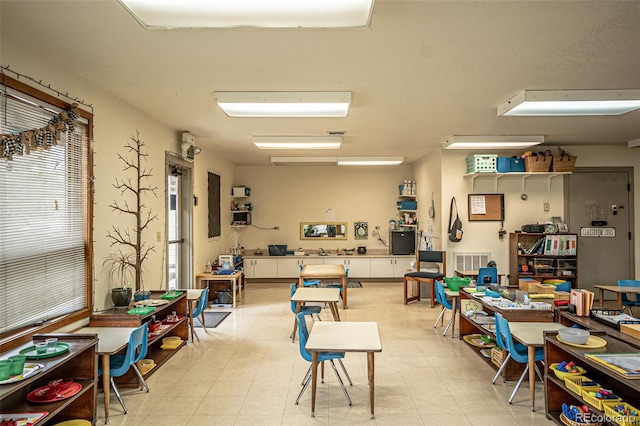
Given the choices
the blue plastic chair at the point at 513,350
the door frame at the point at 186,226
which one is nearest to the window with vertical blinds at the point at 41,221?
the door frame at the point at 186,226

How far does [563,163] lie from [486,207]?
4.86 ft

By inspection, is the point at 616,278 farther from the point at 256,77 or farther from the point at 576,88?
the point at 256,77

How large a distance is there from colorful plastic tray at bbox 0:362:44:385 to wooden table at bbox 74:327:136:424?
0.54 meters

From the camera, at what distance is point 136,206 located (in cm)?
477

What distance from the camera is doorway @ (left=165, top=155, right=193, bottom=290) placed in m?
6.41

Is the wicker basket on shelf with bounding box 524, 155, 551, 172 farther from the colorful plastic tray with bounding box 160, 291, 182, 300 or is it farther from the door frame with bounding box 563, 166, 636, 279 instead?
the colorful plastic tray with bounding box 160, 291, 182, 300

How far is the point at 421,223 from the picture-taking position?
905cm

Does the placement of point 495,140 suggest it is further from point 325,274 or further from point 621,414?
point 621,414

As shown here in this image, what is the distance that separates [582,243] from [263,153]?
21.1 ft

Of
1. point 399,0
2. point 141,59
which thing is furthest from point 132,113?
point 399,0

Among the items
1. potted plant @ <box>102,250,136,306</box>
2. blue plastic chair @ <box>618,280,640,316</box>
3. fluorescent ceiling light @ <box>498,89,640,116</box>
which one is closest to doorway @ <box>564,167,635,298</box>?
blue plastic chair @ <box>618,280,640,316</box>

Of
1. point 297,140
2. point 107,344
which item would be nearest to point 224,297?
point 297,140

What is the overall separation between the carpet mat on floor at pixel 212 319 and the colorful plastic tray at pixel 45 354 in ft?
10.7

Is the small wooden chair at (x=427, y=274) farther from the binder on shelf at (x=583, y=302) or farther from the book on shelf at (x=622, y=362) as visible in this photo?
the book on shelf at (x=622, y=362)
